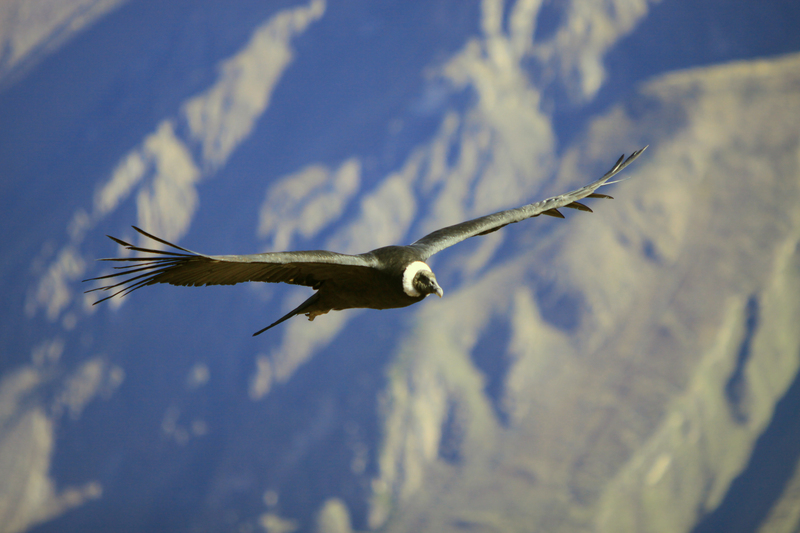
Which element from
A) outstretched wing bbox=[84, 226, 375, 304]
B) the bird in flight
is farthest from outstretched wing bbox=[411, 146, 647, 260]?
outstretched wing bbox=[84, 226, 375, 304]

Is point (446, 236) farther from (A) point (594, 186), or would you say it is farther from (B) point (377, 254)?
(A) point (594, 186)

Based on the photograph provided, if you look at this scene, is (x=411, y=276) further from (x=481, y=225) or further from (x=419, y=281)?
(x=481, y=225)

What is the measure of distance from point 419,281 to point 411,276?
0.22 m

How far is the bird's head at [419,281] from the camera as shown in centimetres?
1203

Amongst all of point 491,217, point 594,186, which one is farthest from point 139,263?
point 594,186

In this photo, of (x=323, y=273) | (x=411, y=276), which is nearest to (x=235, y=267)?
(x=323, y=273)

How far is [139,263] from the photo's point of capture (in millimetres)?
10711

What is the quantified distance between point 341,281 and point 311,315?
99 centimetres

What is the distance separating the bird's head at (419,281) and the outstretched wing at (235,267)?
2.11 feet

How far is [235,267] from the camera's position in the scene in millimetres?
11516

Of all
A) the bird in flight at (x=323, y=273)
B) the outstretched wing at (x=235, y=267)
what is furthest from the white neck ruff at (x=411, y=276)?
the outstretched wing at (x=235, y=267)

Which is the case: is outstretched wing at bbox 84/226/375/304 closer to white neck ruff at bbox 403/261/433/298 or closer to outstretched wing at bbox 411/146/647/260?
white neck ruff at bbox 403/261/433/298

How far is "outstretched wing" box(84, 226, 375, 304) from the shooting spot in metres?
10.7

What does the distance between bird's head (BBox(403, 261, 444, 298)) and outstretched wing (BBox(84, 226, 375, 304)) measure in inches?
25.3
